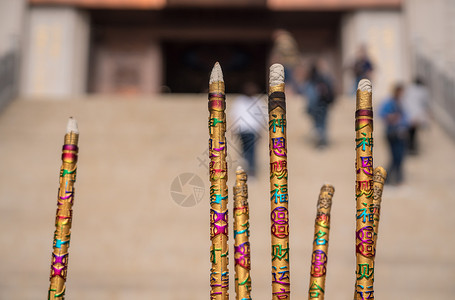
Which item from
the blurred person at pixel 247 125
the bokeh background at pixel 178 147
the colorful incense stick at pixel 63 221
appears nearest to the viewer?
the colorful incense stick at pixel 63 221

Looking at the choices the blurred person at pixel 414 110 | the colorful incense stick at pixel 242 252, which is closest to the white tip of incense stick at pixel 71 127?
the colorful incense stick at pixel 242 252

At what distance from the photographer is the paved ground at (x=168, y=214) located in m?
4.27

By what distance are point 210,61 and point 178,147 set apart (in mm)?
8890

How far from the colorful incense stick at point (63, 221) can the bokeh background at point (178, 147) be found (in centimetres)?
52

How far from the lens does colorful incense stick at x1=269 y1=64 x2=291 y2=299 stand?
5.77 ft

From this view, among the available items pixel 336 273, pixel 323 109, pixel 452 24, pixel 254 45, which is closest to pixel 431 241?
pixel 336 273

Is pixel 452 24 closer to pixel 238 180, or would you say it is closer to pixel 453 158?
pixel 453 158

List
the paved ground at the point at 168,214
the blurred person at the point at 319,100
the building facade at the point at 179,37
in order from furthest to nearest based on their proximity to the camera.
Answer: the building facade at the point at 179,37, the blurred person at the point at 319,100, the paved ground at the point at 168,214

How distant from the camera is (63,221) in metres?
1.92

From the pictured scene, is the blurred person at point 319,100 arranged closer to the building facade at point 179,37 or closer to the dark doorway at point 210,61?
the building facade at point 179,37

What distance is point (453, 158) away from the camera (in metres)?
7.33

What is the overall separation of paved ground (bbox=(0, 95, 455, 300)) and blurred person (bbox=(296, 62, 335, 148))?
0.28 metres

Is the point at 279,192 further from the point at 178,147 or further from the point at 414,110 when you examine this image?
the point at 414,110

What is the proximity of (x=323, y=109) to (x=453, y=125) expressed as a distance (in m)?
2.40
